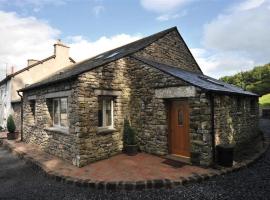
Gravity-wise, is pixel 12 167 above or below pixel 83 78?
below

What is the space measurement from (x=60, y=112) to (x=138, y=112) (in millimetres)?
3458

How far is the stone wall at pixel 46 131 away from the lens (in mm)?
7883

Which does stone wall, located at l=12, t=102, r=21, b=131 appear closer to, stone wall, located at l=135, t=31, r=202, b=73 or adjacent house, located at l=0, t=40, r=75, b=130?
adjacent house, located at l=0, t=40, r=75, b=130

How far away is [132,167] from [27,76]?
15023 millimetres

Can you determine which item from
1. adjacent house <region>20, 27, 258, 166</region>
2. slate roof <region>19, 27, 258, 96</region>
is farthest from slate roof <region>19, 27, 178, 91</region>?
adjacent house <region>20, 27, 258, 166</region>

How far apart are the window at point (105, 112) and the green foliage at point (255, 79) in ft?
133

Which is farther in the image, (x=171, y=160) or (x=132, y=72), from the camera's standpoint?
(x=132, y=72)

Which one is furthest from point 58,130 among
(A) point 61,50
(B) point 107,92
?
(A) point 61,50

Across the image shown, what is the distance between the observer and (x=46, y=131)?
9.82 m

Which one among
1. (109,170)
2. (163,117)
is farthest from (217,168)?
(109,170)

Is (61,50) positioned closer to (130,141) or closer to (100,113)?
(100,113)

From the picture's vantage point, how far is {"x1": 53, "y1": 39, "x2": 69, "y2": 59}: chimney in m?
19.1

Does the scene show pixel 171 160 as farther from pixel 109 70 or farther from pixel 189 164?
pixel 109 70

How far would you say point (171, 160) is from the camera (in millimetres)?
7648
